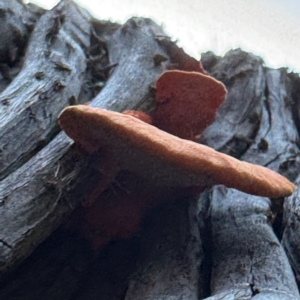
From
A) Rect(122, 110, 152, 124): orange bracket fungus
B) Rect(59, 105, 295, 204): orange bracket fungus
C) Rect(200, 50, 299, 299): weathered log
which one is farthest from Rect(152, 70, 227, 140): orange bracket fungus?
Rect(59, 105, 295, 204): orange bracket fungus

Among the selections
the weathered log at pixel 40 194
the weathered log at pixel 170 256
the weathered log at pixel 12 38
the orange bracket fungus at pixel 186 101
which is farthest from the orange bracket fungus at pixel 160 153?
the weathered log at pixel 12 38

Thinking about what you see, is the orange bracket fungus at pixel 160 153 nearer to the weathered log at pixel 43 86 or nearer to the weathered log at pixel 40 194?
the weathered log at pixel 40 194

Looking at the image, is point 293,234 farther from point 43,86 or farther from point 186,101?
point 43,86

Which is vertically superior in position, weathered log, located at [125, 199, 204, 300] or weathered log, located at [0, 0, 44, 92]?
weathered log, located at [0, 0, 44, 92]

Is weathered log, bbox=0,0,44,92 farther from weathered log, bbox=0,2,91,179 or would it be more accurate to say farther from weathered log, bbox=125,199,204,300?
weathered log, bbox=125,199,204,300

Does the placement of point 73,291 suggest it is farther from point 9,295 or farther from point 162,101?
point 162,101

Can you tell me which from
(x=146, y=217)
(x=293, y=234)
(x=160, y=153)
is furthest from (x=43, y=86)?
(x=293, y=234)
